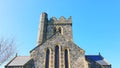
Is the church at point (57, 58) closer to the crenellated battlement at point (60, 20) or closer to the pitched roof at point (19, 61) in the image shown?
the pitched roof at point (19, 61)

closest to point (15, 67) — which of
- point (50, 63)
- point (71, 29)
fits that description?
point (50, 63)

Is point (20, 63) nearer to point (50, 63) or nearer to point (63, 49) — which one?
point (50, 63)

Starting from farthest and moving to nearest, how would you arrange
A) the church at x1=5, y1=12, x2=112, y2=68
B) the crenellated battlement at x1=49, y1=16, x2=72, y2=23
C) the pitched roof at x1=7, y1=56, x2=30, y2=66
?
1. the crenellated battlement at x1=49, y1=16, x2=72, y2=23
2. the pitched roof at x1=7, y1=56, x2=30, y2=66
3. the church at x1=5, y1=12, x2=112, y2=68

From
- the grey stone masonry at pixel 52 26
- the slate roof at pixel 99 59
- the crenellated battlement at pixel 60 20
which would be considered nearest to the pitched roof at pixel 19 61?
the slate roof at pixel 99 59

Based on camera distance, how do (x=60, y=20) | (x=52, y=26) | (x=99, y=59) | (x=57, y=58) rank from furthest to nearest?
1. (x=60, y=20)
2. (x=52, y=26)
3. (x=99, y=59)
4. (x=57, y=58)

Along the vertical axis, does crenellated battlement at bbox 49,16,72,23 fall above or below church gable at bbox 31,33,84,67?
above

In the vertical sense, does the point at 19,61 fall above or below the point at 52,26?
below

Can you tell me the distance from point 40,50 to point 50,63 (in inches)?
104

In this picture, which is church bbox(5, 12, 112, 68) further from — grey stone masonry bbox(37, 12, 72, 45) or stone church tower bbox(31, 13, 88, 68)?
grey stone masonry bbox(37, 12, 72, 45)

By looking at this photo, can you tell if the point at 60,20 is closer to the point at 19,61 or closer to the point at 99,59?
the point at 99,59

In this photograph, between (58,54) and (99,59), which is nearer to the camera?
(58,54)

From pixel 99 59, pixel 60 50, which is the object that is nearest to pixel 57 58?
pixel 60 50

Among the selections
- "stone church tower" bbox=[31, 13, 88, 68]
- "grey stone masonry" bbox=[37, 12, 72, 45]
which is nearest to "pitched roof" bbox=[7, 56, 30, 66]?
"stone church tower" bbox=[31, 13, 88, 68]

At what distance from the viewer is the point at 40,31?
42312 mm
